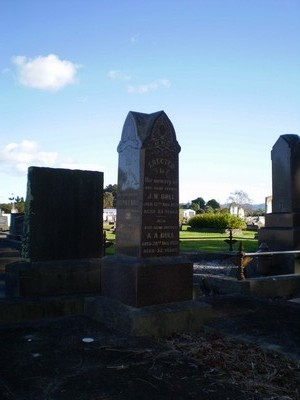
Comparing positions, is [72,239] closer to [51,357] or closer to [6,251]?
[51,357]

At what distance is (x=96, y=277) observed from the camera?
20.9 feet

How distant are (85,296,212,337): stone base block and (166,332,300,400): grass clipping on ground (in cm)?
17

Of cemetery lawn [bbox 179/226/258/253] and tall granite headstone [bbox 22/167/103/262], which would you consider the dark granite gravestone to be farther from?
A: cemetery lawn [bbox 179/226/258/253]

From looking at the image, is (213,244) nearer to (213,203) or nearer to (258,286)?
(258,286)

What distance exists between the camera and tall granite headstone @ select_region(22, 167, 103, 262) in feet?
19.3

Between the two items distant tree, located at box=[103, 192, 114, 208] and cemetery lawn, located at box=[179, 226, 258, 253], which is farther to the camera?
distant tree, located at box=[103, 192, 114, 208]

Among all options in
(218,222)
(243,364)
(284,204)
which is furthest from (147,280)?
(218,222)

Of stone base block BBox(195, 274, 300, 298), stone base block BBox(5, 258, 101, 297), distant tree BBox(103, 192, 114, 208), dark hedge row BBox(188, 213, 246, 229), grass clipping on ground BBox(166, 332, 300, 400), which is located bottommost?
grass clipping on ground BBox(166, 332, 300, 400)

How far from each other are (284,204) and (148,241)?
204 inches

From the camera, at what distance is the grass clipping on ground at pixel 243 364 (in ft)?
10.7

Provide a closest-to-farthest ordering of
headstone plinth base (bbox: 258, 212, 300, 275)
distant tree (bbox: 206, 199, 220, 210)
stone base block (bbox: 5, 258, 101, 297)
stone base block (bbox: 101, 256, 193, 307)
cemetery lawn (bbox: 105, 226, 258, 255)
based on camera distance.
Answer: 1. stone base block (bbox: 101, 256, 193, 307)
2. stone base block (bbox: 5, 258, 101, 297)
3. headstone plinth base (bbox: 258, 212, 300, 275)
4. cemetery lawn (bbox: 105, 226, 258, 255)
5. distant tree (bbox: 206, 199, 220, 210)

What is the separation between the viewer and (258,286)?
23.2ft

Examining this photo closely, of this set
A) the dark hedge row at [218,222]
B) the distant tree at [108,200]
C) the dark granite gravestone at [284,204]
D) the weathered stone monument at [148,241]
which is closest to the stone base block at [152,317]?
the weathered stone monument at [148,241]

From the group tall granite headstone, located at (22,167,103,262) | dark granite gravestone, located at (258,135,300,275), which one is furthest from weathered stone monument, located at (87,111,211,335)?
dark granite gravestone, located at (258,135,300,275)
